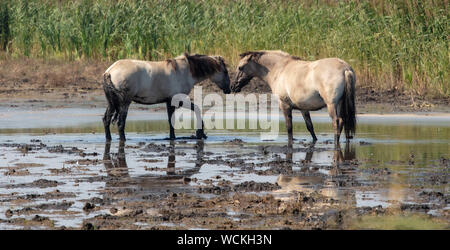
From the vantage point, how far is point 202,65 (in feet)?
54.6

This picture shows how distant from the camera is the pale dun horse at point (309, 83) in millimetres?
14578

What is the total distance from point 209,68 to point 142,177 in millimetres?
5604

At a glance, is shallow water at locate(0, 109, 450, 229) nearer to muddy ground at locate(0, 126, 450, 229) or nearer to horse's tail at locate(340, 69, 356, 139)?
muddy ground at locate(0, 126, 450, 229)

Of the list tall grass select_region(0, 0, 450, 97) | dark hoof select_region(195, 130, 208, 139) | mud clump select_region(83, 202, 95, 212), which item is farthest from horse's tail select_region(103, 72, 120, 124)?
tall grass select_region(0, 0, 450, 97)

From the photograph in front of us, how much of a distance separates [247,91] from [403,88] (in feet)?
12.7

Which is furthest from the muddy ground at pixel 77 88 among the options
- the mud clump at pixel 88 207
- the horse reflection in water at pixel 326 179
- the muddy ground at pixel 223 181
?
the mud clump at pixel 88 207

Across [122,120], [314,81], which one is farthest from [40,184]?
[314,81]

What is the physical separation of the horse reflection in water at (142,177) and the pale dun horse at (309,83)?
7.95 ft

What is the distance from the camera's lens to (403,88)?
21.3 metres

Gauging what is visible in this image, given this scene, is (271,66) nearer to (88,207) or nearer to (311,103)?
(311,103)

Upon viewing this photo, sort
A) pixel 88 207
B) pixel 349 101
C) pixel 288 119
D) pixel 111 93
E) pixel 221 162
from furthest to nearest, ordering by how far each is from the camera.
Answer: pixel 111 93 → pixel 288 119 → pixel 349 101 → pixel 221 162 → pixel 88 207

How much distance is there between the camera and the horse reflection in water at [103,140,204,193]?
10.7 metres

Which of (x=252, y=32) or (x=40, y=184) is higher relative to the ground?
(x=252, y=32)

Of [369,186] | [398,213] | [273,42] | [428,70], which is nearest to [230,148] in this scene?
[369,186]
